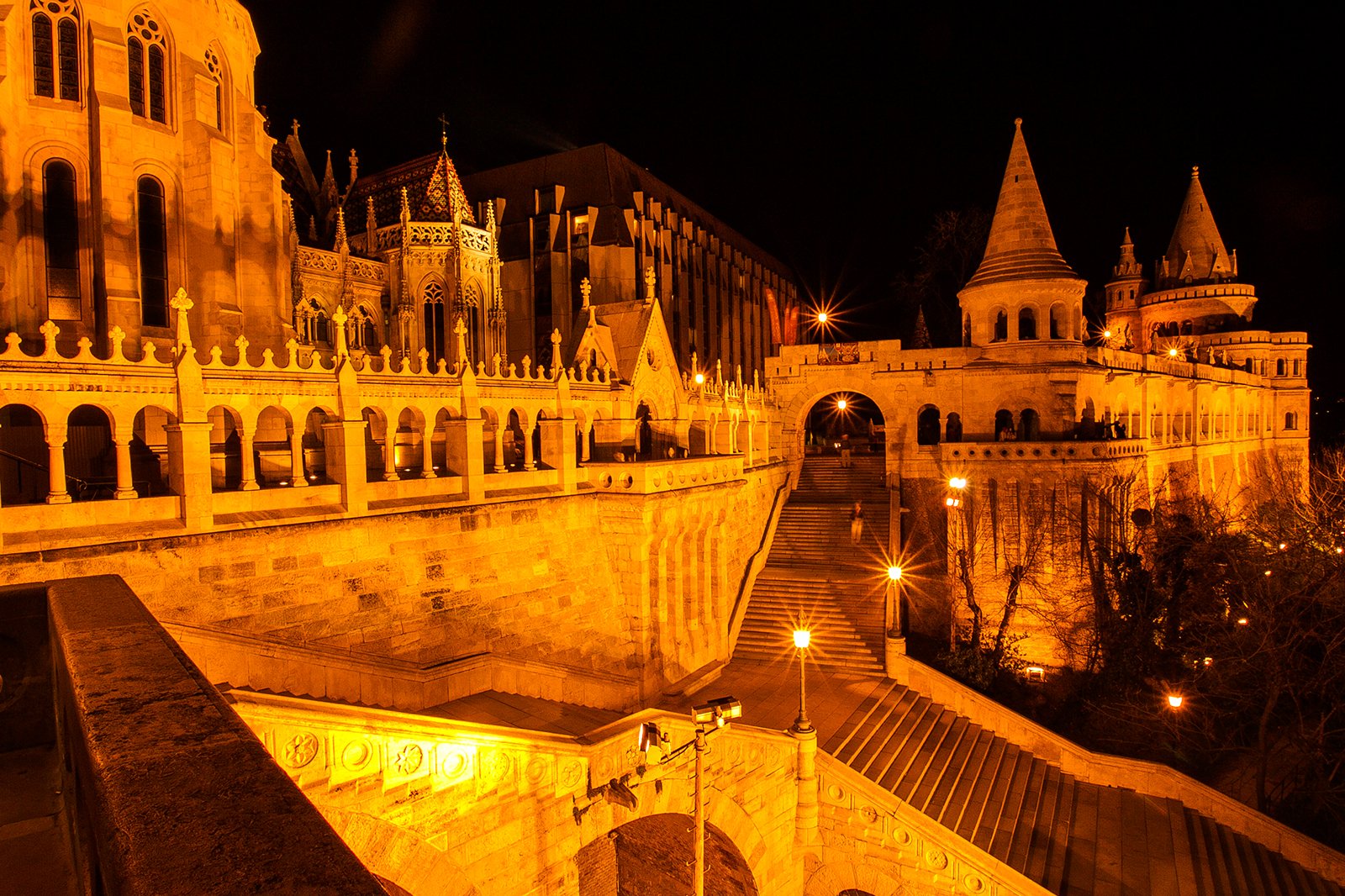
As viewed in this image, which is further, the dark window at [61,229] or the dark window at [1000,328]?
the dark window at [1000,328]

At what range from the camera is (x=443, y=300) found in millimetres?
29969

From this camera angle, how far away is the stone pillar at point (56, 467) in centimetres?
1099

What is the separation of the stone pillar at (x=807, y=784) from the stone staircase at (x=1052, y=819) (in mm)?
1079

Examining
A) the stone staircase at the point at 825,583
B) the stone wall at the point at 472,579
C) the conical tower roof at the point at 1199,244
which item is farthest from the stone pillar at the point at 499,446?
the conical tower roof at the point at 1199,244

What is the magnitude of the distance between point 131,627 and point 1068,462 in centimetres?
2872

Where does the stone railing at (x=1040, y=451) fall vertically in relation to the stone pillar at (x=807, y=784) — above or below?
above

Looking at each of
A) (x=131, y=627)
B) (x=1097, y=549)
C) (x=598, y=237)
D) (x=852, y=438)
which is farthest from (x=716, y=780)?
(x=598, y=237)

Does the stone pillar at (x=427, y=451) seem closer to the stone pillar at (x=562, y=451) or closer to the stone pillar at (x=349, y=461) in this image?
the stone pillar at (x=349, y=461)

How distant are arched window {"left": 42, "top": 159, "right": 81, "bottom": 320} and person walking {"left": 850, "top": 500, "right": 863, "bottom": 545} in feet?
81.6

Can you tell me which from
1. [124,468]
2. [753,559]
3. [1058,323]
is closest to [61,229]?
[124,468]

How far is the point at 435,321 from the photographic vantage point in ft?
98.5

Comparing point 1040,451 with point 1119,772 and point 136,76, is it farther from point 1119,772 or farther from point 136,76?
point 136,76

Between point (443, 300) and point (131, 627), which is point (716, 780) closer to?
point (131, 627)

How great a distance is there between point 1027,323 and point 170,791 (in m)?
38.6
